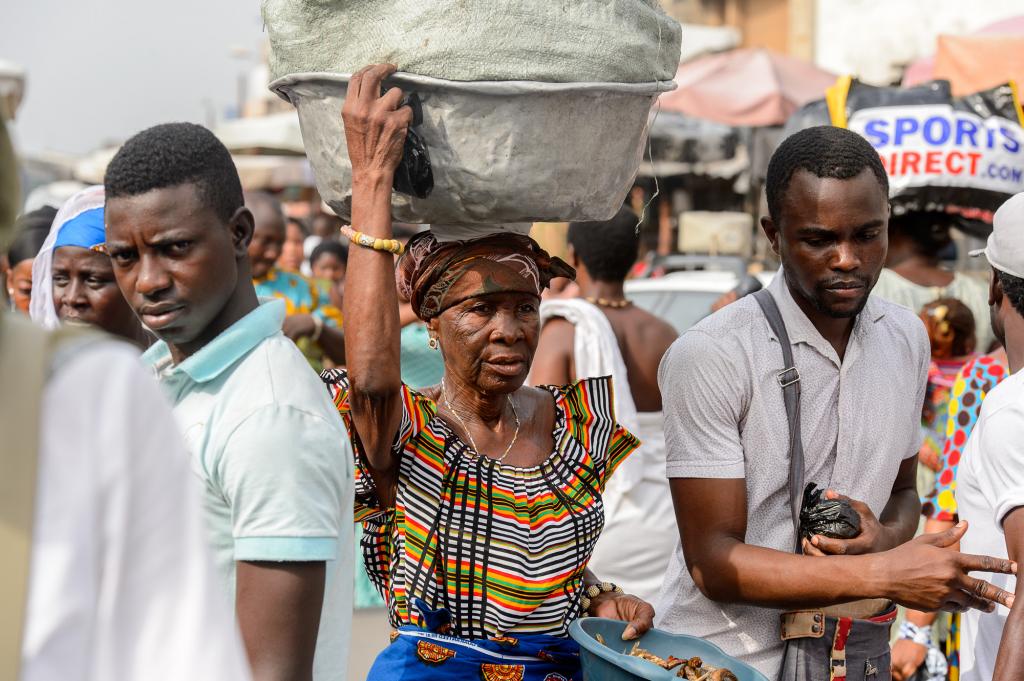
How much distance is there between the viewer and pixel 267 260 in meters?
6.49

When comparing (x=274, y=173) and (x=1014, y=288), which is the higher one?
(x=1014, y=288)

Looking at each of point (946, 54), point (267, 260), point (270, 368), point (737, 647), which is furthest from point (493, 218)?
point (946, 54)

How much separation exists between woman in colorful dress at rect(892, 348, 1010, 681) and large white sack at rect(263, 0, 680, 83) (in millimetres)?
2221

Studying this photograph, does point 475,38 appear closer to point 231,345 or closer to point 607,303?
point 231,345

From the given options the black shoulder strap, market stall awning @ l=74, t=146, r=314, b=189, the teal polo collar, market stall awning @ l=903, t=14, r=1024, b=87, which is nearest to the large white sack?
the teal polo collar

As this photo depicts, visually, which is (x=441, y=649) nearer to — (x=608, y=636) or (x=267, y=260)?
(x=608, y=636)

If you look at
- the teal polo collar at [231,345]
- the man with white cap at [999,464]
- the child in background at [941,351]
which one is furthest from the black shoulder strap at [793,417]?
the child in background at [941,351]

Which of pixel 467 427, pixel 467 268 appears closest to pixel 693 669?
pixel 467 427

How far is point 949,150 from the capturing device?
5496 millimetres

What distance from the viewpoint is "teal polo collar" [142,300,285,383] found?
2.16m

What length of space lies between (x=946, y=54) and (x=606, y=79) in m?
6.61

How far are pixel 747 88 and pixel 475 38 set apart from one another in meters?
10.1

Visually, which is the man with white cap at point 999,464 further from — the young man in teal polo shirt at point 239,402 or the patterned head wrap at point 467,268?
→ the young man in teal polo shirt at point 239,402

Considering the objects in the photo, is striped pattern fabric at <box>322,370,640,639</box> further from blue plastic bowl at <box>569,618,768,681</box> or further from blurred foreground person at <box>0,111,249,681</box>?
blurred foreground person at <box>0,111,249,681</box>
